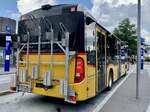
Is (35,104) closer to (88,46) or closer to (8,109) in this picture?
(8,109)

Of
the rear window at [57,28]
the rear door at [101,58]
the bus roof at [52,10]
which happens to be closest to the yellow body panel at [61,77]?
the rear window at [57,28]

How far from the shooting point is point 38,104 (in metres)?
7.56

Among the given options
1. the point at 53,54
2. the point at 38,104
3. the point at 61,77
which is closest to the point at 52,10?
the point at 53,54

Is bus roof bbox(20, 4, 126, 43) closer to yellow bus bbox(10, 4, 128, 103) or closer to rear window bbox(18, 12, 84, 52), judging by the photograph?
yellow bus bbox(10, 4, 128, 103)

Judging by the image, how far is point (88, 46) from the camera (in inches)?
264

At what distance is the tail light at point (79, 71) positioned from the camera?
251 inches

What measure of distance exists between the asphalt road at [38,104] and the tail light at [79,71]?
3.92ft

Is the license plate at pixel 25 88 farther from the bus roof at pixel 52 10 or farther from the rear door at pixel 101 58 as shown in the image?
the rear door at pixel 101 58

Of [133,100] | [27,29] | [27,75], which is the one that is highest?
[27,29]

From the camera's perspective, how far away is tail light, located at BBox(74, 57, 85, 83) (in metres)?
6.38

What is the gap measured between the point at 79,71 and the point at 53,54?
951 millimetres

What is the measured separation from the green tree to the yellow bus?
44905 mm

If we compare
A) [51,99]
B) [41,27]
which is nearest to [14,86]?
[51,99]

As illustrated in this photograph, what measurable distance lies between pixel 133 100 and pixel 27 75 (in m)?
4.13
